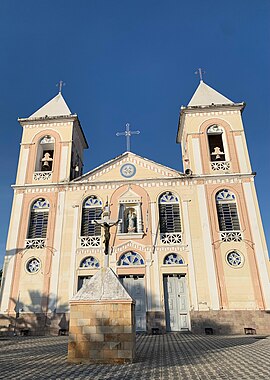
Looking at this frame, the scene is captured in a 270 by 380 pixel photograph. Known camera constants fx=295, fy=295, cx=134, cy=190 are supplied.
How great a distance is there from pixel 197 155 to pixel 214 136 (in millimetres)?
2986

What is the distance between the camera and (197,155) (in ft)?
65.6

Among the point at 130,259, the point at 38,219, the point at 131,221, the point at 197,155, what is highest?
the point at 197,155

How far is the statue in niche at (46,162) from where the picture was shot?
69.5ft

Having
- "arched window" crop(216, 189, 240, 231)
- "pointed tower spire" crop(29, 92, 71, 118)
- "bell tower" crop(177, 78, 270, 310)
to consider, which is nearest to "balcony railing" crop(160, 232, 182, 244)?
"bell tower" crop(177, 78, 270, 310)

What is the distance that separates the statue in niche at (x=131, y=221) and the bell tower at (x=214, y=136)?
4903 mm

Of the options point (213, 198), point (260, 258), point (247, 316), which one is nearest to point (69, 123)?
point (213, 198)

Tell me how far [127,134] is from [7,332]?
46.9ft

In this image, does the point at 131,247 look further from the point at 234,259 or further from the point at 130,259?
the point at 234,259

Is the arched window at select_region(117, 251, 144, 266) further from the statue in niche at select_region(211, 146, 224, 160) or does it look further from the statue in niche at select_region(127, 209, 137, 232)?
the statue in niche at select_region(211, 146, 224, 160)

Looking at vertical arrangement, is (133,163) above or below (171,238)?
above

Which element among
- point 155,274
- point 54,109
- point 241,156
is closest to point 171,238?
point 155,274

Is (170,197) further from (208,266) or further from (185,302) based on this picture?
(185,302)

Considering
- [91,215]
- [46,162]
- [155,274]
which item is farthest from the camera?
[46,162]

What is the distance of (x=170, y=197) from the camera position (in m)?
18.8
